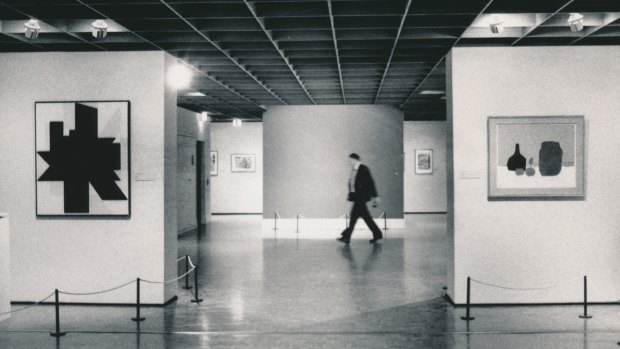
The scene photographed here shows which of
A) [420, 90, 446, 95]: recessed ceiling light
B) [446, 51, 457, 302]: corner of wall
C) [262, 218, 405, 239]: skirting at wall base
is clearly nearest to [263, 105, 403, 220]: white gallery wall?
[262, 218, 405, 239]: skirting at wall base

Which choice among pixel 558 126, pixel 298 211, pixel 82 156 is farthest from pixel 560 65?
pixel 298 211

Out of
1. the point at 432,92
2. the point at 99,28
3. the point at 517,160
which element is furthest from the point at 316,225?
the point at 99,28

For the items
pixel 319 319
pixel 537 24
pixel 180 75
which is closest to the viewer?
pixel 537 24

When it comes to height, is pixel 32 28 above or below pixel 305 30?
below

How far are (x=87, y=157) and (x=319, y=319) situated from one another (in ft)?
10.3

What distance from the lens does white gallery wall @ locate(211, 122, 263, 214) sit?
18.9 metres

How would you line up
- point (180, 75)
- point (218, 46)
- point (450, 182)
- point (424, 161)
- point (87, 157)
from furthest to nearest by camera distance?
point (424, 161)
point (180, 75)
point (218, 46)
point (450, 182)
point (87, 157)

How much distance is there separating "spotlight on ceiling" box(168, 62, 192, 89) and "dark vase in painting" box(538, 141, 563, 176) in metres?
4.27

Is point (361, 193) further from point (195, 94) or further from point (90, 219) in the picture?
point (90, 219)

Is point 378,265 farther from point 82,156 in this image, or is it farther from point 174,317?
point 82,156

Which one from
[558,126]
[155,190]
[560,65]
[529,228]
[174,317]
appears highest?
[560,65]

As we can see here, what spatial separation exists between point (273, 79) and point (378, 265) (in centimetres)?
357

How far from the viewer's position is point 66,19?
5465 mm

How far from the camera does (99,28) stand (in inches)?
215
